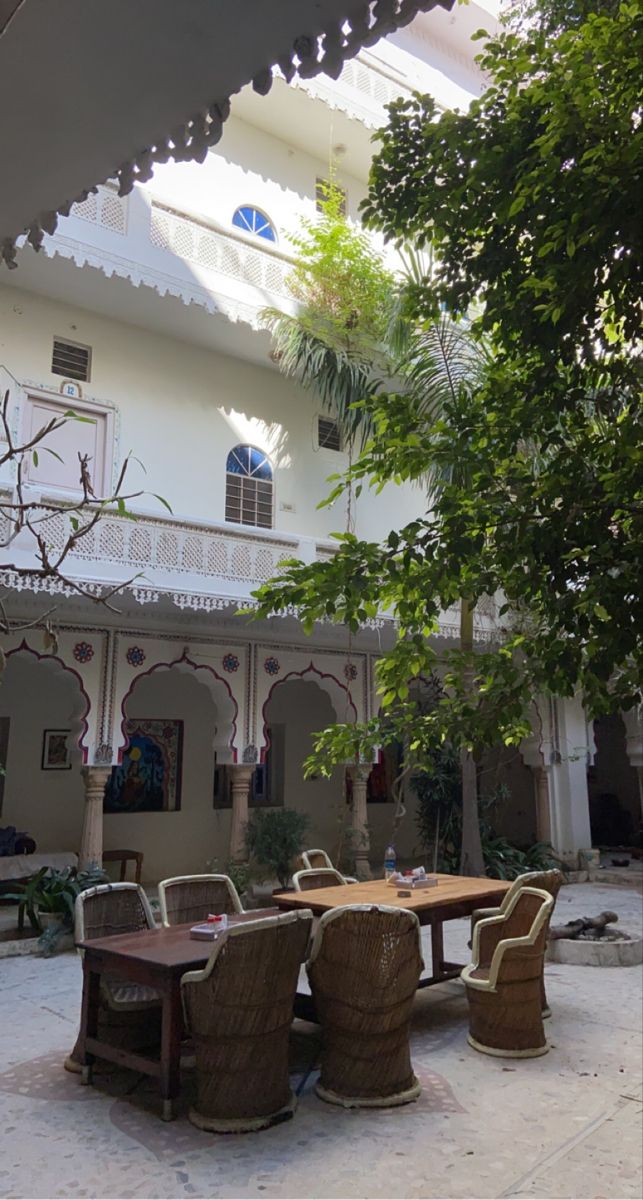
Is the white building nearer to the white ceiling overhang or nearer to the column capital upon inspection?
the column capital

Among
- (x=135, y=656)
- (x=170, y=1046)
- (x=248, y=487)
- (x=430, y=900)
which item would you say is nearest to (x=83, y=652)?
(x=135, y=656)

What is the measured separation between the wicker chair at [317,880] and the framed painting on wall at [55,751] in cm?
536

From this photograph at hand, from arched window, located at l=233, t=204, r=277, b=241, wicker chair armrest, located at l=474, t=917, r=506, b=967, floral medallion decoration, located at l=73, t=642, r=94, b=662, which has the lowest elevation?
wicker chair armrest, located at l=474, t=917, r=506, b=967

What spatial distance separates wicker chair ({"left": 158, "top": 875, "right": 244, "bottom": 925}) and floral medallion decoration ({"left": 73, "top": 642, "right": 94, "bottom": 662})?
4.02m

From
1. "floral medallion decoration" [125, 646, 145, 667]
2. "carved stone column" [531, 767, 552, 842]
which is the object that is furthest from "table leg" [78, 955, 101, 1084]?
"carved stone column" [531, 767, 552, 842]

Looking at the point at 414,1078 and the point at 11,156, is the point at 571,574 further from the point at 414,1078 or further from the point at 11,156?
the point at 414,1078

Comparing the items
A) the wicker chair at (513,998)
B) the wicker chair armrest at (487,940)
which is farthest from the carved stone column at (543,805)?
the wicker chair at (513,998)

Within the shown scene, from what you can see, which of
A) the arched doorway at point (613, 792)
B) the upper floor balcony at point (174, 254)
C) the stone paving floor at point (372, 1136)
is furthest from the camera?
the arched doorway at point (613, 792)

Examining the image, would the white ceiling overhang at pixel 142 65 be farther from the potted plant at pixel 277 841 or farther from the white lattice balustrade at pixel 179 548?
the potted plant at pixel 277 841

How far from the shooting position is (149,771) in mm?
11547

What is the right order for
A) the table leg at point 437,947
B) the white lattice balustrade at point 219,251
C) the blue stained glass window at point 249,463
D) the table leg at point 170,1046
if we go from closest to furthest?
1. the table leg at point 170,1046
2. the table leg at point 437,947
3. the white lattice balustrade at point 219,251
4. the blue stained glass window at point 249,463

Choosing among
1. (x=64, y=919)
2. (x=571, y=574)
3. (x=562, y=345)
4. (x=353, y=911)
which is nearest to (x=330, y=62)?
(x=562, y=345)

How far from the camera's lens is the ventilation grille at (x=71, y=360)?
9.13 meters

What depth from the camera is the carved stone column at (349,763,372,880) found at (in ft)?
35.0
